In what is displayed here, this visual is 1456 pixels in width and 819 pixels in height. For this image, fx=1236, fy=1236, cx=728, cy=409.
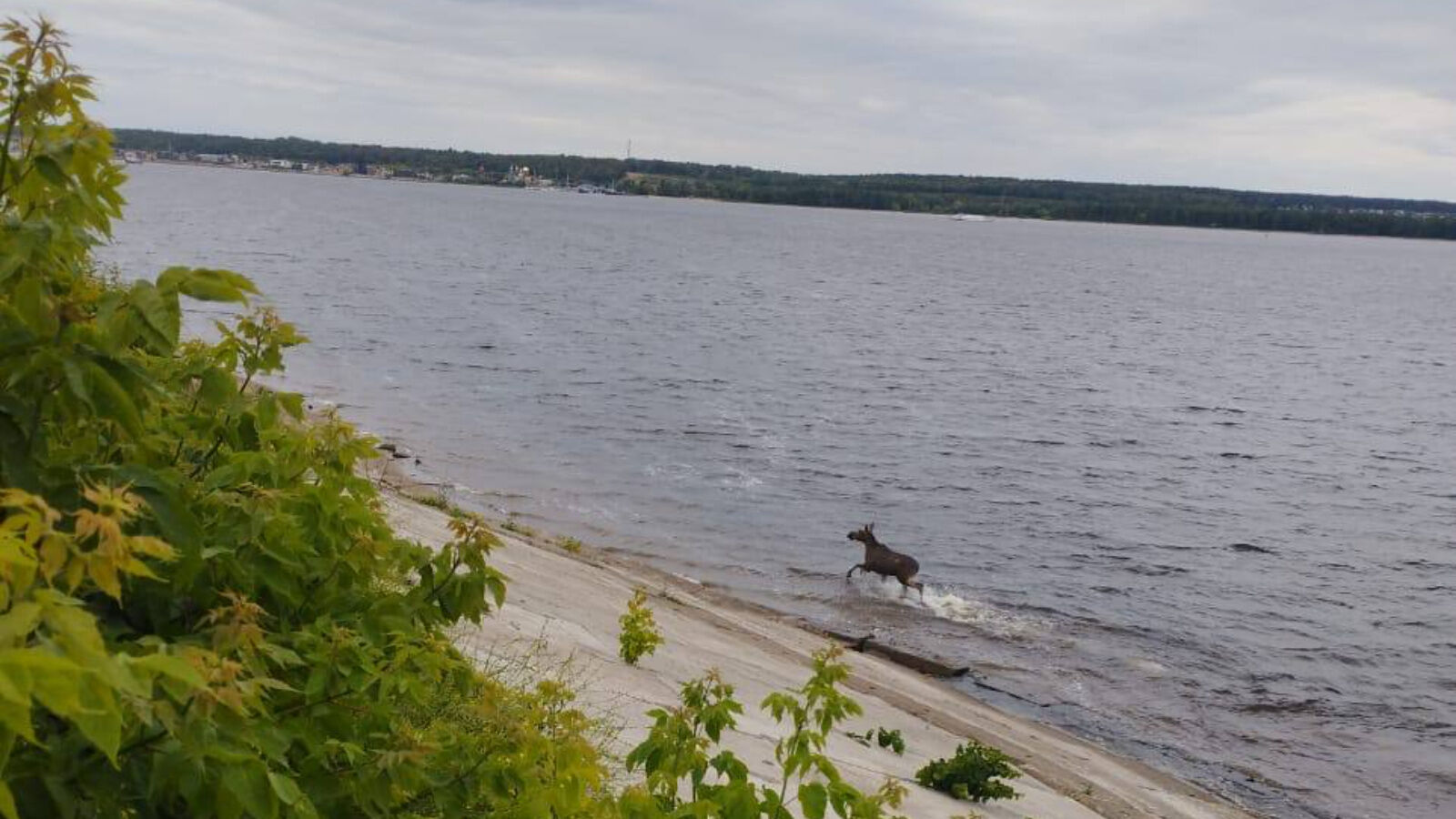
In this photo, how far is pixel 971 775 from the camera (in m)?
10.8

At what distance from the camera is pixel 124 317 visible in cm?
306

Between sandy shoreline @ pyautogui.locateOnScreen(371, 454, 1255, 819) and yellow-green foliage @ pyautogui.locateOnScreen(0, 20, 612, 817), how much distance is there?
3766mm

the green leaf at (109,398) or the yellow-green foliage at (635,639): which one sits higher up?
the green leaf at (109,398)

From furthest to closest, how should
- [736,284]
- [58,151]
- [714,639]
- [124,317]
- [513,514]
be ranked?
[736,284] → [513,514] → [714,639] → [58,151] → [124,317]

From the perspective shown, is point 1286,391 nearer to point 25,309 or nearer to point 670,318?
point 670,318

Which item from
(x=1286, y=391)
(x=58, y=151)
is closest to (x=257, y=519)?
(x=58, y=151)

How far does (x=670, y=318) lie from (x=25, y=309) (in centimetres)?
5755

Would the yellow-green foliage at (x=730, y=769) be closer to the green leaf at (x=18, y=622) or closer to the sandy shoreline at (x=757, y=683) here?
the green leaf at (x=18, y=622)

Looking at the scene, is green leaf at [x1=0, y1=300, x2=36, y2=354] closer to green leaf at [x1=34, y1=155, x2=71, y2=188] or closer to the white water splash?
green leaf at [x1=34, y1=155, x2=71, y2=188]

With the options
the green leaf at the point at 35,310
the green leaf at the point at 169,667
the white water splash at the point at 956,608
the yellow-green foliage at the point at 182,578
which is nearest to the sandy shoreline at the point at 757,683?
the white water splash at the point at 956,608

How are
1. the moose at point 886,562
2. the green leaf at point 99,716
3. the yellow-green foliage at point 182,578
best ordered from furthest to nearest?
the moose at point 886,562, the yellow-green foliage at point 182,578, the green leaf at point 99,716

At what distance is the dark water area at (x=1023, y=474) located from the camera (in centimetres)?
1789

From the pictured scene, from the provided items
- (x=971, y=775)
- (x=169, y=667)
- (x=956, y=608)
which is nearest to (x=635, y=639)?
(x=971, y=775)

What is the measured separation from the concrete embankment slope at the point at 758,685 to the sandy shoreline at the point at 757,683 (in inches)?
1.0
